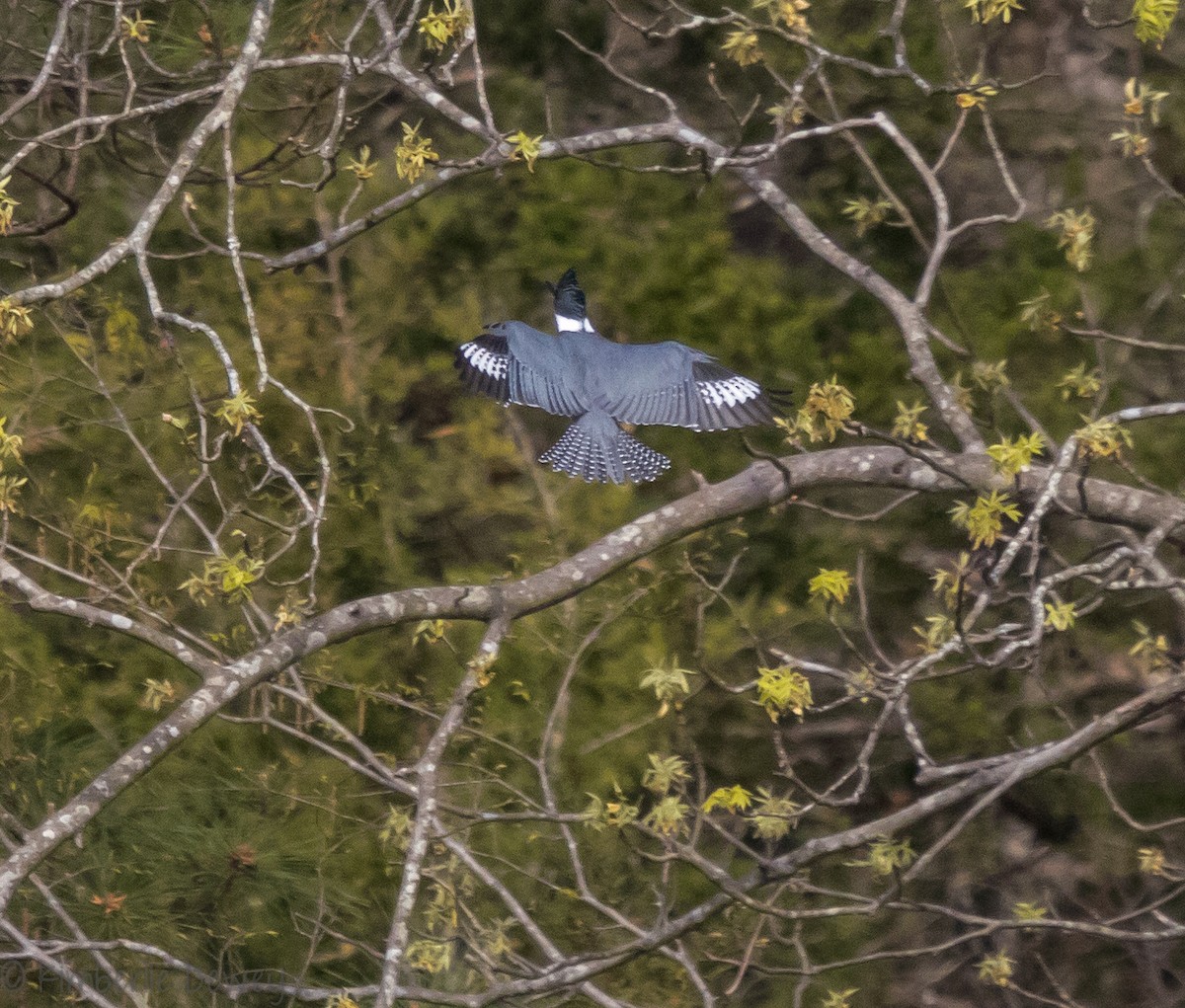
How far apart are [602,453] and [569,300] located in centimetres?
74

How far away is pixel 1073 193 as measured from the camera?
4.57 meters

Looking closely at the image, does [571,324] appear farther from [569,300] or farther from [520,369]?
[520,369]

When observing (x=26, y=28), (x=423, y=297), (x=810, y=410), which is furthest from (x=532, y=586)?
(x=26, y=28)

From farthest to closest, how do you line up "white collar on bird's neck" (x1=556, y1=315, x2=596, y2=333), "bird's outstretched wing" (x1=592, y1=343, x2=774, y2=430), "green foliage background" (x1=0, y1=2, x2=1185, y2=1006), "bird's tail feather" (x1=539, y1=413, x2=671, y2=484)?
"white collar on bird's neck" (x1=556, y1=315, x2=596, y2=333), "green foliage background" (x1=0, y1=2, x2=1185, y2=1006), "bird's tail feather" (x1=539, y1=413, x2=671, y2=484), "bird's outstretched wing" (x1=592, y1=343, x2=774, y2=430)

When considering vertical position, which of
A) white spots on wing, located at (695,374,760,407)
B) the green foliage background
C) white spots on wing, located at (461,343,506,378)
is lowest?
the green foliage background

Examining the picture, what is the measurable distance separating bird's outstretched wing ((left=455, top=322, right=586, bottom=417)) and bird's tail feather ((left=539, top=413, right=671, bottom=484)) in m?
0.06

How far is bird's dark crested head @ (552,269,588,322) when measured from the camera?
180 inches

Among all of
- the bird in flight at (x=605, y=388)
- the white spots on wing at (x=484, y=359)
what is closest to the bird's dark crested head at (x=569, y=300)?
the bird in flight at (x=605, y=388)

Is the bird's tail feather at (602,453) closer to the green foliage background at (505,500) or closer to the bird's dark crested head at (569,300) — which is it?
the green foliage background at (505,500)

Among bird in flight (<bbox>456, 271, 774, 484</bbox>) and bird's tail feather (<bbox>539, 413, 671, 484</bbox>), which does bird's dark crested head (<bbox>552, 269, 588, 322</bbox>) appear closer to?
bird in flight (<bbox>456, 271, 774, 484</bbox>)

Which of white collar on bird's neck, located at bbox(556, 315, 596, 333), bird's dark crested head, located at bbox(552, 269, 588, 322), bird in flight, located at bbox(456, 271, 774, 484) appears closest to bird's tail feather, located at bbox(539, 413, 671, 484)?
bird in flight, located at bbox(456, 271, 774, 484)

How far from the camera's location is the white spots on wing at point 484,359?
3.99 m

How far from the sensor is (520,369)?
3.95 meters

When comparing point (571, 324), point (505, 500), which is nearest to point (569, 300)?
point (571, 324)
